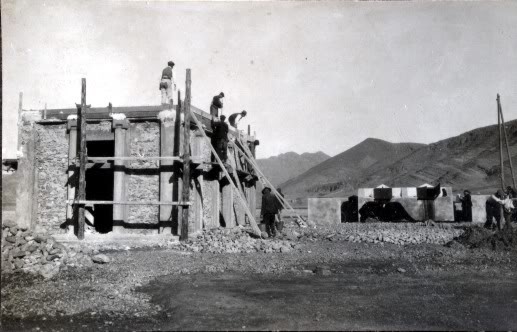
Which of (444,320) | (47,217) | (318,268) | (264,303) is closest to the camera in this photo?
(444,320)

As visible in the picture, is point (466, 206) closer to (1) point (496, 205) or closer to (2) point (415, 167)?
(1) point (496, 205)

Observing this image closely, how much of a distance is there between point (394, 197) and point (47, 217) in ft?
51.5

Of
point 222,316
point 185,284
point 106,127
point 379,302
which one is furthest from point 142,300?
point 106,127

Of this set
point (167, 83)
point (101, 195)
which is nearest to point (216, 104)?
point (167, 83)

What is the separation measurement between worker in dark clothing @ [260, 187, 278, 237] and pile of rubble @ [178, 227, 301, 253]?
3.91 ft

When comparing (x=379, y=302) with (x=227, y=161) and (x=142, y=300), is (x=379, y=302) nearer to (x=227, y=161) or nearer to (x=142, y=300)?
(x=142, y=300)

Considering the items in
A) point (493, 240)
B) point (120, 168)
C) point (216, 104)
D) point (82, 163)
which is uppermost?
point (216, 104)

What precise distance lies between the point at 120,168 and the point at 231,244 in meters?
3.78

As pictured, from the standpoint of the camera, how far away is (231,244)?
10.3 m

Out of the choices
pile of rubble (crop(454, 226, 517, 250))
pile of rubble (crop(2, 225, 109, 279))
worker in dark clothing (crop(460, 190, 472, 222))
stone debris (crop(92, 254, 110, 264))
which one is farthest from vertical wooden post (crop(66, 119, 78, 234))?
worker in dark clothing (crop(460, 190, 472, 222))

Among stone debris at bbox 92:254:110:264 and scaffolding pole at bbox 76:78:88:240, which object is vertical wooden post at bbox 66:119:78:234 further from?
stone debris at bbox 92:254:110:264

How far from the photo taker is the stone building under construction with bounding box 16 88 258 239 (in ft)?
37.6

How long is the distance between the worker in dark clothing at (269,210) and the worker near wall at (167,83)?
13.1ft

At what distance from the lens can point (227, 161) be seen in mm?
13531
